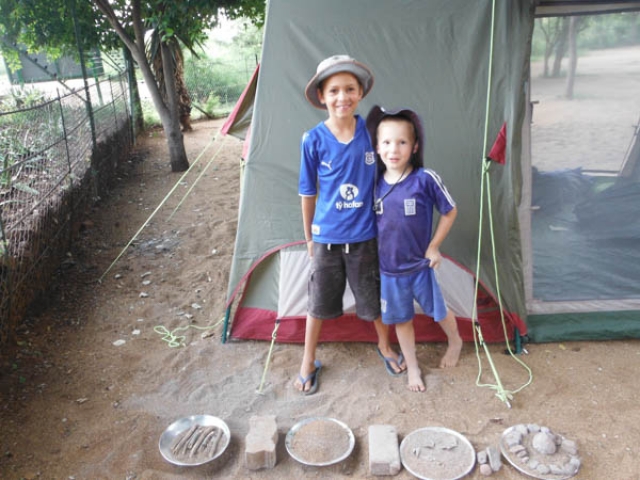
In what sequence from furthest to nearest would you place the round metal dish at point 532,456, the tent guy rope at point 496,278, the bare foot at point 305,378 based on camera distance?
the bare foot at point 305,378, the tent guy rope at point 496,278, the round metal dish at point 532,456

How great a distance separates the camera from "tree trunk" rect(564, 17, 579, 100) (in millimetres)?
2855

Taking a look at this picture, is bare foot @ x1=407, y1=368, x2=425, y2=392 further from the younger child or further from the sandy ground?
the younger child

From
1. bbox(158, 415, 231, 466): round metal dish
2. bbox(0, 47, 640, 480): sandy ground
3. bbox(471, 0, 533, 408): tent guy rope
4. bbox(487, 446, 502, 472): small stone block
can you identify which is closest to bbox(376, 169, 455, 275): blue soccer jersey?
bbox(471, 0, 533, 408): tent guy rope

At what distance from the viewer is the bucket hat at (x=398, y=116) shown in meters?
2.35

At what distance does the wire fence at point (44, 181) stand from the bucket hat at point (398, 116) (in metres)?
2.20

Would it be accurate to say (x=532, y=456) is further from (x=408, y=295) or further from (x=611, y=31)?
(x=611, y=31)

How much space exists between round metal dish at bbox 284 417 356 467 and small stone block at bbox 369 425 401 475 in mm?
102

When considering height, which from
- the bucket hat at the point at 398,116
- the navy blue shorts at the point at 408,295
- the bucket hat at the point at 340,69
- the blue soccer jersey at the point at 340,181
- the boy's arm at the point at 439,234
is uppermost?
the bucket hat at the point at 340,69

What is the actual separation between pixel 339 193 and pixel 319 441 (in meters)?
1.14

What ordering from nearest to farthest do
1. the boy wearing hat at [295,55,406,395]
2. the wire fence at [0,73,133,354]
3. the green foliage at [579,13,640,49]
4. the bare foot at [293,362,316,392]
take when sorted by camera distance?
the boy wearing hat at [295,55,406,395], the bare foot at [293,362,316,392], the green foliage at [579,13,640,49], the wire fence at [0,73,133,354]

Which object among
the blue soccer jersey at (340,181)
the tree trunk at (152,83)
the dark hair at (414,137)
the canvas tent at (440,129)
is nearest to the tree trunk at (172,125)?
the tree trunk at (152,83)

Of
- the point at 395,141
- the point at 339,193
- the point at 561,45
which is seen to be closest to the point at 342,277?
the point at 339,193

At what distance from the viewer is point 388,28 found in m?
2.73

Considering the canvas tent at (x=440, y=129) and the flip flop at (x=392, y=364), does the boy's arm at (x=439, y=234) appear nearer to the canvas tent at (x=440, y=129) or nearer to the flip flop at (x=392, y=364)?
the canvas tent at (x=440, y=129)
